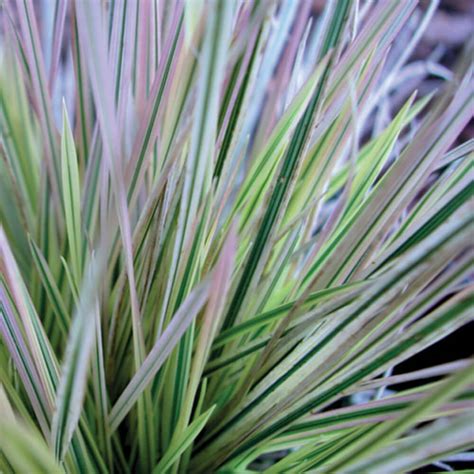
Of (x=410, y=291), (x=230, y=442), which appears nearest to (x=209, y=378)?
(x=230, y=442)

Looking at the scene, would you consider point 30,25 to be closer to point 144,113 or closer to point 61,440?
point 144,113

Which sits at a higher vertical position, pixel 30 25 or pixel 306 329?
pixel 30 25

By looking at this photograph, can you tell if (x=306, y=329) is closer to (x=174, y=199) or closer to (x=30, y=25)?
(x=174, y=199)

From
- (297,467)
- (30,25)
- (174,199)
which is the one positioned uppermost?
(30,25)

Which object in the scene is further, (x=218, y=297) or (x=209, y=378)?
(x=209, y=378)

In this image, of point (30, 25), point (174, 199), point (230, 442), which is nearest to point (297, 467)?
point (230, 442)

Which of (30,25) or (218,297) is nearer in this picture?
(218,297)
